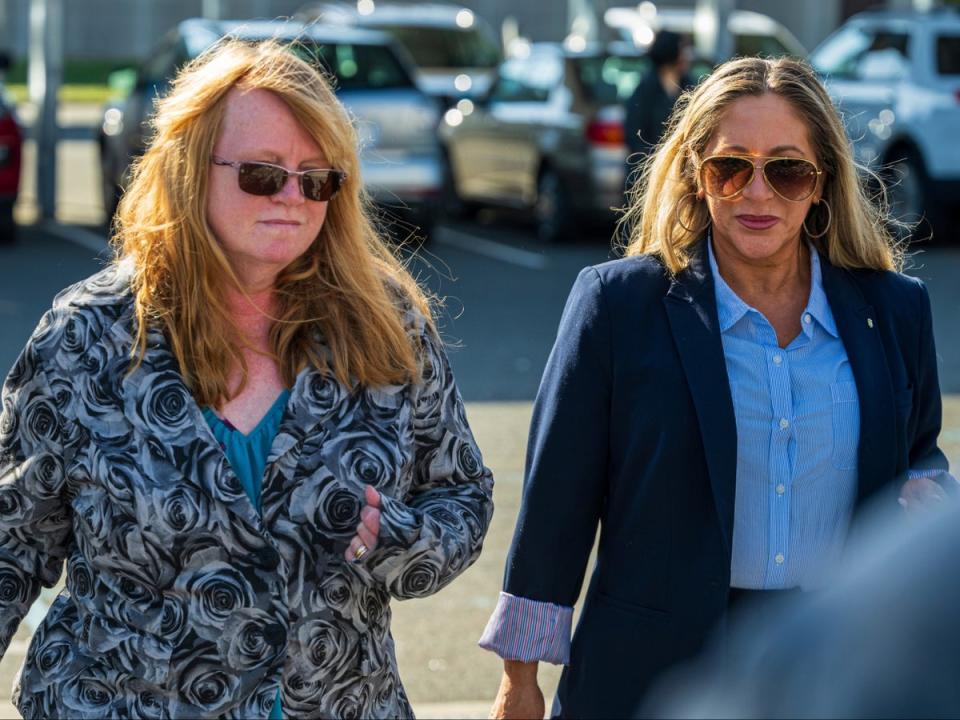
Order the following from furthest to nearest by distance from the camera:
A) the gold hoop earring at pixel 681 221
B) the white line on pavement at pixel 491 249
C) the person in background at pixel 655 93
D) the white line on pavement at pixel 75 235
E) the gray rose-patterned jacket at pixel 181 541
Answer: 1. the white line on pavement at pixel 75 235
2. the white line on pavement at pixel 491 249
3. the person in background at pixel 655 93
4. the gold hoop earring at pixel 681 221
5. the gray rose-patterned jacket at pixel 181 541

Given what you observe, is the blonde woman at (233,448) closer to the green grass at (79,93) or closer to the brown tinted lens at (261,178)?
the brown tinted lens at (261,178)

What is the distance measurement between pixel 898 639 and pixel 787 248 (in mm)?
1912

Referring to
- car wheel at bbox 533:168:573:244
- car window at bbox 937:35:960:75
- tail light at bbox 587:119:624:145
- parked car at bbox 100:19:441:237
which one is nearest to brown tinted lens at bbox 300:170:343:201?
parked car at bbox 100:19:441:237

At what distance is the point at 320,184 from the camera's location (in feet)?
9.96

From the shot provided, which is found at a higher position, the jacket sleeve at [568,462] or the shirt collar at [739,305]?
the shirt collar at [739,305]

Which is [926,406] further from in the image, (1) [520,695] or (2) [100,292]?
(2) [100,292]

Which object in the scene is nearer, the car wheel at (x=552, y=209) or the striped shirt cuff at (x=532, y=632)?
the striped shirt cuff at (x=532, y=632)

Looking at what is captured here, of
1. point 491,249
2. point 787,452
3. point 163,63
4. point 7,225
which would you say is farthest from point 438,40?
point 787,452

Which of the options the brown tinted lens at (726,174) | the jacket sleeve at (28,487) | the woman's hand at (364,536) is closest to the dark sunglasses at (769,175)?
the brown tinted lens at (726,174)

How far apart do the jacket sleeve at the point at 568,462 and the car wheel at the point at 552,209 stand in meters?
11.9

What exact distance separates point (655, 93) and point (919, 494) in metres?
7.49

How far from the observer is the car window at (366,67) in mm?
14227

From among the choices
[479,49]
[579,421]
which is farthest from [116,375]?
[479,49]

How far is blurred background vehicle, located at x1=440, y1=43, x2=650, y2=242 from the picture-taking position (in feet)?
47.9
